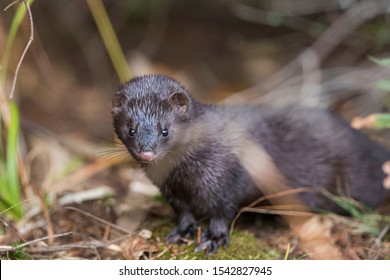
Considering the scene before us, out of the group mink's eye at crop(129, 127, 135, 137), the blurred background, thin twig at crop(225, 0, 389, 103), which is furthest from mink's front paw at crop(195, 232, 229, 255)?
thin twig at crop(225, 0, 389, 103)

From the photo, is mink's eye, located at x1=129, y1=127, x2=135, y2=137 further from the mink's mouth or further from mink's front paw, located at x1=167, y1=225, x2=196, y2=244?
mink's front paw, located at x1=167, y1=225, x2=196, y2=244

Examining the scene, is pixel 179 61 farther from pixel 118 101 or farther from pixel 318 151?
pixel 118 101

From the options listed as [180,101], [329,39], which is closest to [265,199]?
[180,101]

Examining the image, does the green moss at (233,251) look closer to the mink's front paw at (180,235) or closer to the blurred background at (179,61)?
the mink's front paw at (180,235)

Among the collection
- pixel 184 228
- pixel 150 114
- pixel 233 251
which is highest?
pixel 150 114

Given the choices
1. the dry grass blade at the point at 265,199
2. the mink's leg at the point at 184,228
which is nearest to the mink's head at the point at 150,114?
the mink's leg at the point at 184,228
